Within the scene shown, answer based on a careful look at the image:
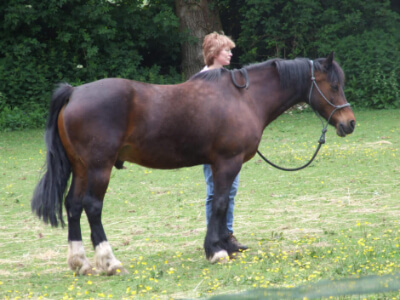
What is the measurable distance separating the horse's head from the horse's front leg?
3.37 ft

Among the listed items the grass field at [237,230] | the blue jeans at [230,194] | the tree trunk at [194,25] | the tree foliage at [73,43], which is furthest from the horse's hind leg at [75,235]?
the tree trunk at [194,25]

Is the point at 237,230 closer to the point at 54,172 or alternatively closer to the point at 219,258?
the point at 219,258

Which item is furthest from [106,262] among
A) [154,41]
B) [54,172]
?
[154,41]

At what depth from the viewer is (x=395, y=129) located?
1396 centimetres

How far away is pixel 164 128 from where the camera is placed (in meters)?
5.22

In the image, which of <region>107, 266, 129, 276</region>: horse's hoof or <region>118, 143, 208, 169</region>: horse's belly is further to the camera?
<region>118, 143, 208, 169</region>: horse's belly

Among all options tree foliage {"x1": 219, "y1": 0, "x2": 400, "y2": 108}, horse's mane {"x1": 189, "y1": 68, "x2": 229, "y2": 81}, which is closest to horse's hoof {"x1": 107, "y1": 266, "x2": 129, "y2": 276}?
horse's mane {"x1": 189, "y1": 68, "x2": 229, "y2": 81}

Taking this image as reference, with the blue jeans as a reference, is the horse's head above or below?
above

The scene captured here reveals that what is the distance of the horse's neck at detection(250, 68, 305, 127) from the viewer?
561 centimetres

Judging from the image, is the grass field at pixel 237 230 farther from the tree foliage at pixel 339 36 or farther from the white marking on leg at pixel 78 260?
the tree foliage at pixel 339 36

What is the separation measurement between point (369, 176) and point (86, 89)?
543cm

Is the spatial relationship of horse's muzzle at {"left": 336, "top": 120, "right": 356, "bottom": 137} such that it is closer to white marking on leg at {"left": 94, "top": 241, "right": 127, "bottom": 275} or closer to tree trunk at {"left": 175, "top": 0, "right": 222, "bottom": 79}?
white marking on leg at {"left": 94, "top": 241, "right": 127, "bottom": 275}

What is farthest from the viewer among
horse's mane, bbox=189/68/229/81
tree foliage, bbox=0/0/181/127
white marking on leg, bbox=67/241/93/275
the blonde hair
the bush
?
the bush

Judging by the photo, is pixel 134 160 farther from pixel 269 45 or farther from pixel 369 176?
pixel 269 45
